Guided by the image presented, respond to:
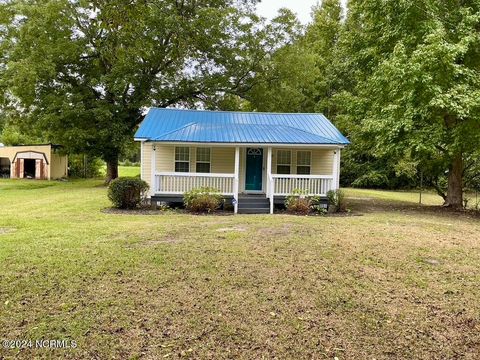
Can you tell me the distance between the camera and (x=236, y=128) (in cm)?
1596

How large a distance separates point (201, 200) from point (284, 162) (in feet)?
15.8

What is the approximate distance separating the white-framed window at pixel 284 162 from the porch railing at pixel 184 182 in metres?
2.99

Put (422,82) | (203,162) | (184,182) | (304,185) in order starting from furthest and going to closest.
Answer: (203,162), (304,185), (184,182), (422,82)

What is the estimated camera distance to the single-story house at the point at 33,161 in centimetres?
3034

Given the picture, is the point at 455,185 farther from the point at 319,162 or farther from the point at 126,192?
the point at 126,192

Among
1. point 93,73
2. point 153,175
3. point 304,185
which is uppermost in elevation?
point 93,73

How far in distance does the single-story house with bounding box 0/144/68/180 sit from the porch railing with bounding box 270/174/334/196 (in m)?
22.2

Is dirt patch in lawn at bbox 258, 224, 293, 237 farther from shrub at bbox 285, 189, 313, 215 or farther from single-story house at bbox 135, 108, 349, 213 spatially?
single-story house at bbox 135, 108, 349, 213

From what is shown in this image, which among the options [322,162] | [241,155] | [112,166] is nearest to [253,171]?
[241,155]

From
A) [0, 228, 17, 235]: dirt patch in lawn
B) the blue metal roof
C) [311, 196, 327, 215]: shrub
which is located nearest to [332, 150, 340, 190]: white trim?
the blue metal roof

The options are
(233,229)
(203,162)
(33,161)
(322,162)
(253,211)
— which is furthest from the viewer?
(33,161)

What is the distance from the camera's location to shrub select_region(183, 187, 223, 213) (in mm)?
13016

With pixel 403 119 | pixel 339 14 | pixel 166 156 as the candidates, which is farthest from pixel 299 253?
pixel 339 14

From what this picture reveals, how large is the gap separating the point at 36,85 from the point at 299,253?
20859 millimetres
